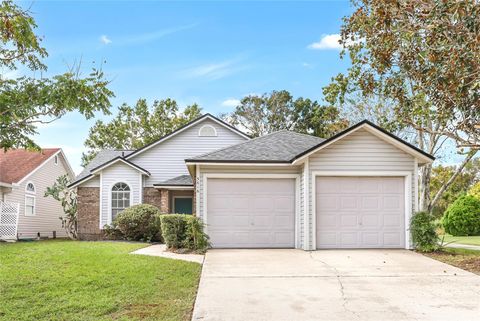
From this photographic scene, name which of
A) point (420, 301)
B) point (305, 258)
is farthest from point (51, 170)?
point (420, 301)

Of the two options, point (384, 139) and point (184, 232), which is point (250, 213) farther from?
point (384, 139)

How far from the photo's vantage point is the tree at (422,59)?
36.9 ft

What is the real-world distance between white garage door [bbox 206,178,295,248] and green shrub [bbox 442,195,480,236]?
1456 centimetres

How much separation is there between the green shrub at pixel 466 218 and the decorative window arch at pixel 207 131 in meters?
14.1

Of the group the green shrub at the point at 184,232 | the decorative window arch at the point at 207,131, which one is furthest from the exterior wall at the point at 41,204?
the green shrub at the point at 184,232

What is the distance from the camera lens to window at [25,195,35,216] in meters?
23.5

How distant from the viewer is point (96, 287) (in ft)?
28.2

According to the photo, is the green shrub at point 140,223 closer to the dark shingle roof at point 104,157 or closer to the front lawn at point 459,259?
the dark shingle roof at point 104,157

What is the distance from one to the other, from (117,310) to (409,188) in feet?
34.1

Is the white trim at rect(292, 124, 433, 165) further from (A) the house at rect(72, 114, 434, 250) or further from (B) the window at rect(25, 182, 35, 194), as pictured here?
(B) the window at rect(25, 182, 35, 194)

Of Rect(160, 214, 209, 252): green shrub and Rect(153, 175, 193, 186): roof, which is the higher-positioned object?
Rect(153, 175, 193, 186): roof

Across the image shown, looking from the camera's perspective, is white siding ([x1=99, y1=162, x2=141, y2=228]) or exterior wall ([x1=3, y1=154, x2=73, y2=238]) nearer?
white siding ([x1=99, y1=162, x2=141, y2=228])

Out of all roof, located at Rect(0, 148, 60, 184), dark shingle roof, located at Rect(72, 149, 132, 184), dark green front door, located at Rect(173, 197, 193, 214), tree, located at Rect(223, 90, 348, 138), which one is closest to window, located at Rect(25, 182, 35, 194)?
roof, located at Rect(0, 148, 60, 184)

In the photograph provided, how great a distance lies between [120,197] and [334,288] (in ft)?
48.1
